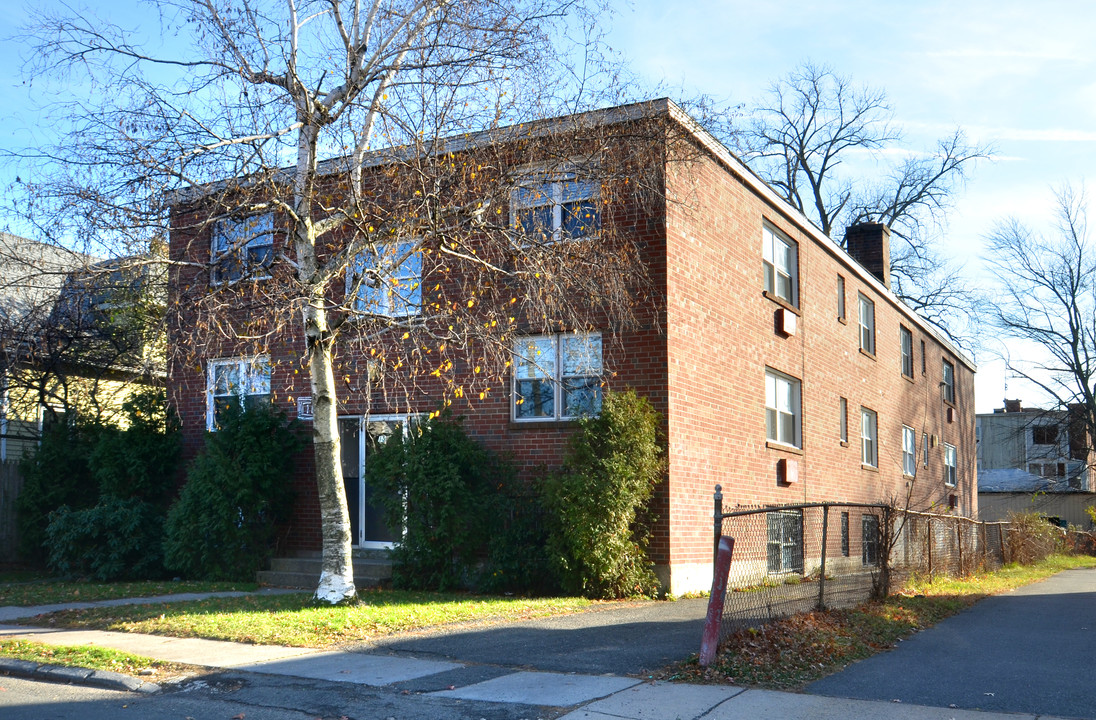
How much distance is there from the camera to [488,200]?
12.1m

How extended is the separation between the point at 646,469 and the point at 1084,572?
17.8m

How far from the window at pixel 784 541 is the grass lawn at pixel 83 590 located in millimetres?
8653

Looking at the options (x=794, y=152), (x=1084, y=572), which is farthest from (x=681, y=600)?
(x=794, y=152)

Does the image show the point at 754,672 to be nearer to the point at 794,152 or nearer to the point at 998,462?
the point at 794,152

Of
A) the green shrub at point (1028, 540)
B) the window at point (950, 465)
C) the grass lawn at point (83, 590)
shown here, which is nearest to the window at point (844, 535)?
the green shrub at point (1028, 540)

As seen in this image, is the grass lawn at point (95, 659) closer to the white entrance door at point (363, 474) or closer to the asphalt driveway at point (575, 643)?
the asphalt driveway at point (575, 643)

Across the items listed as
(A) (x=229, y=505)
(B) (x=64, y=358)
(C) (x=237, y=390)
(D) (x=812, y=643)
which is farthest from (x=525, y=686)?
(B) (x=64, y=358)

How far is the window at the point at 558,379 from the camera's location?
14586mm

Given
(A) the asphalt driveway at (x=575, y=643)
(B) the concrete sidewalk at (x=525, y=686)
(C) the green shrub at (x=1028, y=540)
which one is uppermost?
(B) the concrete sidewalk at (x=525, y=686)

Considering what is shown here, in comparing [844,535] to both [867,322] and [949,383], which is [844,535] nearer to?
[867,322]

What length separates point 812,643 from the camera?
898 cm

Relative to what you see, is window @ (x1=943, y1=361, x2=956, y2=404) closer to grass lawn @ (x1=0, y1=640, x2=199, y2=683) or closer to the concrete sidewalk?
the concrete sidewalk

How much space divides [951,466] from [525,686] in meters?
28.6

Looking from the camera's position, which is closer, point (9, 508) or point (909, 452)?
point (9, 508)
